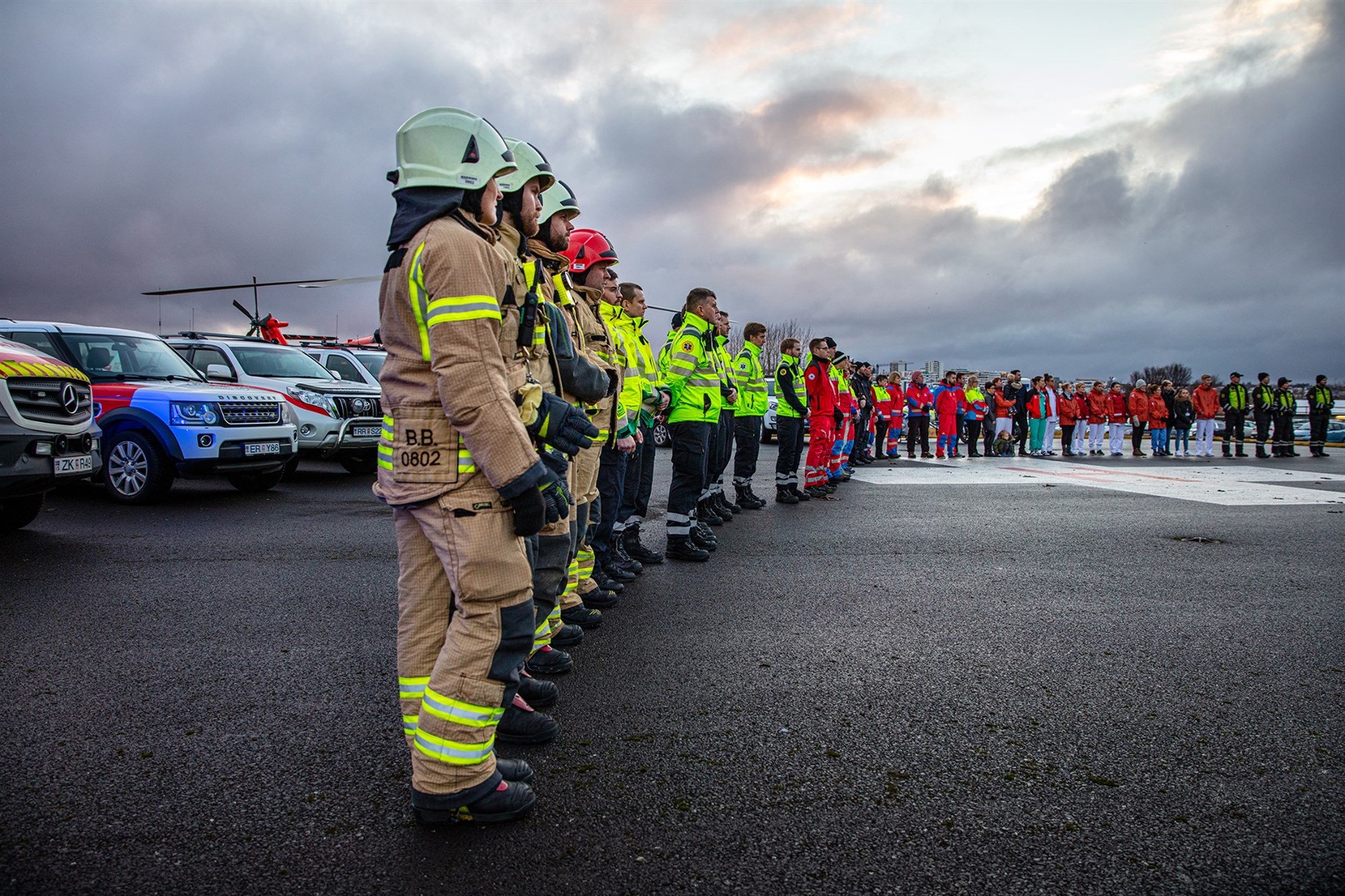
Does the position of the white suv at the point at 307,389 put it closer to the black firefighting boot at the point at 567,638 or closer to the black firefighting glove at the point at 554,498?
the black firefighting boot at the point at 567,638

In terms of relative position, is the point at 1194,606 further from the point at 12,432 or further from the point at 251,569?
the point at 12,432

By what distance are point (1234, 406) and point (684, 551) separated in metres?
21.2

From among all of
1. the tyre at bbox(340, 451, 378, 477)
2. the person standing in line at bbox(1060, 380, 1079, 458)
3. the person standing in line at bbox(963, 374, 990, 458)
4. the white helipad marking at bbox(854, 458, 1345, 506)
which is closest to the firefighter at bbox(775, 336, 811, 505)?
the white helipad marking at bbox(854, 458, 1345, 506)

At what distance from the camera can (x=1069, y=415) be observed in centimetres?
2152

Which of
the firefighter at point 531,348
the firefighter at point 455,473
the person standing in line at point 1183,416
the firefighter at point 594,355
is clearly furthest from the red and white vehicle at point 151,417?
the person standing in line at point 1183,416

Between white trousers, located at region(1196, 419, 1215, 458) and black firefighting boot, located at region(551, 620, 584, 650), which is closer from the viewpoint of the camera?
black firefighting boot, located at region(551, 620, 584, 650)

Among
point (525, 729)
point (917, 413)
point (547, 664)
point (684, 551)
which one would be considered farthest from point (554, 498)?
point (917, 413)

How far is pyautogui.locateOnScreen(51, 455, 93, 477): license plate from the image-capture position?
22.1 feet

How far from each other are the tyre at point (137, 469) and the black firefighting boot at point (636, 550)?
5680 mm

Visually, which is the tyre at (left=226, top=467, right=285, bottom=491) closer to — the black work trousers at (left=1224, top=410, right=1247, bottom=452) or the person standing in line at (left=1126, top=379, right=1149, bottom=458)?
the person standing in line at (left=1126, top=379, right=1149, bottom=458)

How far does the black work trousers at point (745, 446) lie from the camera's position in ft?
32.3

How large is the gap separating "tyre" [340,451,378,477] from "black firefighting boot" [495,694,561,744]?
33.7 ft

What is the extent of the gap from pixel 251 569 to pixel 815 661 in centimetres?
422

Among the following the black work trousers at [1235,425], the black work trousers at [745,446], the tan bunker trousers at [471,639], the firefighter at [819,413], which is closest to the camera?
the tan bunker trousers at [471,639]
